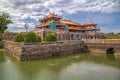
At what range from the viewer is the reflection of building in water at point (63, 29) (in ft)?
109

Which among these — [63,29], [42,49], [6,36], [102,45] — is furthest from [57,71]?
[6,36]

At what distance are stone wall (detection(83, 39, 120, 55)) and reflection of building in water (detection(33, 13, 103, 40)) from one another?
21.7ft

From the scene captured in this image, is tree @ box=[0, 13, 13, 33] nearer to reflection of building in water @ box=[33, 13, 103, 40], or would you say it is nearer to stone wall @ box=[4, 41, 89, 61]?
reflection of building in water @ box=[33, 13, 103, 40]

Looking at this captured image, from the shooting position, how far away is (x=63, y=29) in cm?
3625

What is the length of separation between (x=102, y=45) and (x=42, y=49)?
43.8 feet

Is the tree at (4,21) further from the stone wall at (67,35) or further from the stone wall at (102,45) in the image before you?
the stone wall at (102,45)

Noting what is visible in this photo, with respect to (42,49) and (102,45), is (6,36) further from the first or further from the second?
(102,45)

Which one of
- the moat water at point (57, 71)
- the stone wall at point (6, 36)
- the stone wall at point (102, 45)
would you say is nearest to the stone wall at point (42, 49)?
the moat water at point (57, 71)

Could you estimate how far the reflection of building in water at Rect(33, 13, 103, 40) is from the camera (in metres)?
33.2

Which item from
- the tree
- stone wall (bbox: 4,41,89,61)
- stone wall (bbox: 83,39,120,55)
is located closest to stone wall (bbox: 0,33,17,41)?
the tree

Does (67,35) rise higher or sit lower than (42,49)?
higher

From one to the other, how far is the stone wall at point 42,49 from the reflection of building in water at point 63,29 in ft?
21.1

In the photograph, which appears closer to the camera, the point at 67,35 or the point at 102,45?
the point at 102,45

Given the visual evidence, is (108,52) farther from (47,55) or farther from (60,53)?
(47,55)
